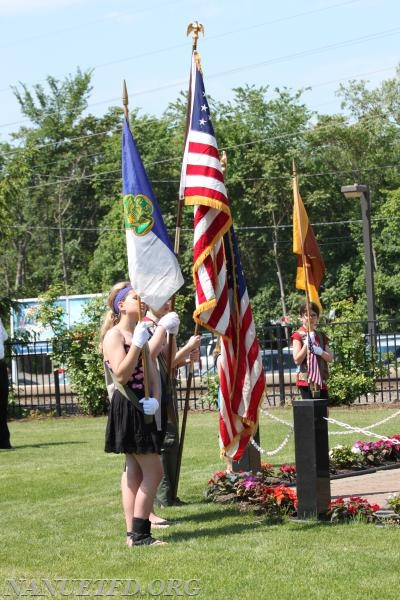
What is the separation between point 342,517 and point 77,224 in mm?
62114

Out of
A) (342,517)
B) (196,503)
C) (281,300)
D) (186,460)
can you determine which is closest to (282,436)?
(186,460)

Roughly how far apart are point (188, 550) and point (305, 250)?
5.82m

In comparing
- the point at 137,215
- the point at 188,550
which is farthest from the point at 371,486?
the point at 137,215

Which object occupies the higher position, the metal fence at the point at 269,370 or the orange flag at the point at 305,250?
the orange flag at the point at 305,250

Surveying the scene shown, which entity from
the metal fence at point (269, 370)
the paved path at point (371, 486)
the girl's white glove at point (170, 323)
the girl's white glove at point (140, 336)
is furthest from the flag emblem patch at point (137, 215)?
the metal fence at point (269, 370)

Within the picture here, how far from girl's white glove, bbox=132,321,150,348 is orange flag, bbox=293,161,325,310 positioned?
4096mm

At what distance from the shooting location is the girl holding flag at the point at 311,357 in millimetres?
11539

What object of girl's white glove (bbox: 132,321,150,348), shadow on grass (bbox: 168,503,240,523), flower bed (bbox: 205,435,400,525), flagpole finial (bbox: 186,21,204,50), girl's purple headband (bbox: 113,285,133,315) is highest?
flagpole finial (bbox: 186,21,204,50)

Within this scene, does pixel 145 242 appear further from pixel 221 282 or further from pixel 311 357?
pixel 311 357

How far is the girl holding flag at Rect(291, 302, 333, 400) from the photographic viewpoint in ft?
37.9

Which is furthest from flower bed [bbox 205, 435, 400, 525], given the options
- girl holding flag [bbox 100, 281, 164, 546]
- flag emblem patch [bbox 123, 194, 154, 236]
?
flag emblem patch [bbox 123, 194, 154, 236]

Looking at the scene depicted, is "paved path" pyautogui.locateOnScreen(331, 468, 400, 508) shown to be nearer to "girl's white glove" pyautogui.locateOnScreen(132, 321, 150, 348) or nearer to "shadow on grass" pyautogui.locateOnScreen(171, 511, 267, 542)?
"shadow on grass" pyautogui.locateOnScreen(171, 511, 267, 542)

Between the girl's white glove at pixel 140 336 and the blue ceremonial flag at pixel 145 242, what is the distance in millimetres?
509

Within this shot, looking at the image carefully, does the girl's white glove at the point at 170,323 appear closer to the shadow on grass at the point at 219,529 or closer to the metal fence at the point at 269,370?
the shadow on grass at the point at 219,529
